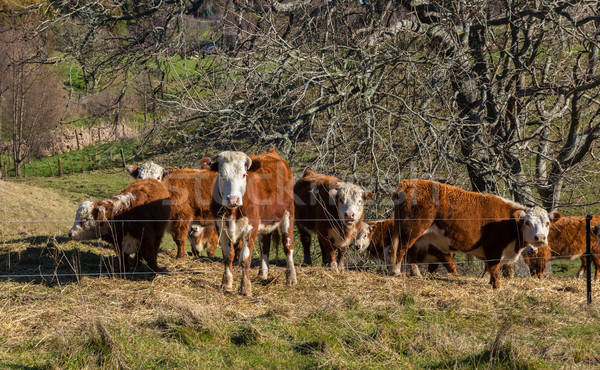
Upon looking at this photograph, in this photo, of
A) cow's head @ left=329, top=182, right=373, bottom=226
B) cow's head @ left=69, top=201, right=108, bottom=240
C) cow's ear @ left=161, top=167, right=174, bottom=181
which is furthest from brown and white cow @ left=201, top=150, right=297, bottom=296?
cow's ear @ left=161, top=167, right=174, bottom=181

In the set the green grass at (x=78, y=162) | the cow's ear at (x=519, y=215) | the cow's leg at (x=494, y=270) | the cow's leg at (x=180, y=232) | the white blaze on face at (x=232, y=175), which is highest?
the green grass at (x=78, y=162)

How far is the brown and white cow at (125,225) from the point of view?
7.98m

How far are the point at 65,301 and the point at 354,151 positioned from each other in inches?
212

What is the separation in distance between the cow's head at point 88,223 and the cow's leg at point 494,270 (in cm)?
554

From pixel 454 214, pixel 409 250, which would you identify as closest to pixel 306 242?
pixel 409 250

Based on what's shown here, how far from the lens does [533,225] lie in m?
8.27

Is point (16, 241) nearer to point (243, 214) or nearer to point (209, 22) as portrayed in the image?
point (243, 214)

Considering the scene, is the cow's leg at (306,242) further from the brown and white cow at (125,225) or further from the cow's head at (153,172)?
the brown and white cow at (125,225)

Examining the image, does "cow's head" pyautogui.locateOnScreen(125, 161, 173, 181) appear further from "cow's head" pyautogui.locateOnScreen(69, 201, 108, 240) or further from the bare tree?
"cow's head" pyautogui.locateOnScreen(69, 201, 108, 240)

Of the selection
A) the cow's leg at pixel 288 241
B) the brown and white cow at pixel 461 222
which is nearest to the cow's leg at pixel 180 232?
the cow's leg at pixel 288 241

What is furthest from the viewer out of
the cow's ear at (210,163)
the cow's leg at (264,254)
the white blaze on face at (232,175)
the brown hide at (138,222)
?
the brown hide at (138,222)

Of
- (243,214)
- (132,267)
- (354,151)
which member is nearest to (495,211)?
(354,151)

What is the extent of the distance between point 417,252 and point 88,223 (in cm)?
500

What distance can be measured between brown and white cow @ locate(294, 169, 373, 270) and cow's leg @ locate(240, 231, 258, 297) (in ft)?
5.14
